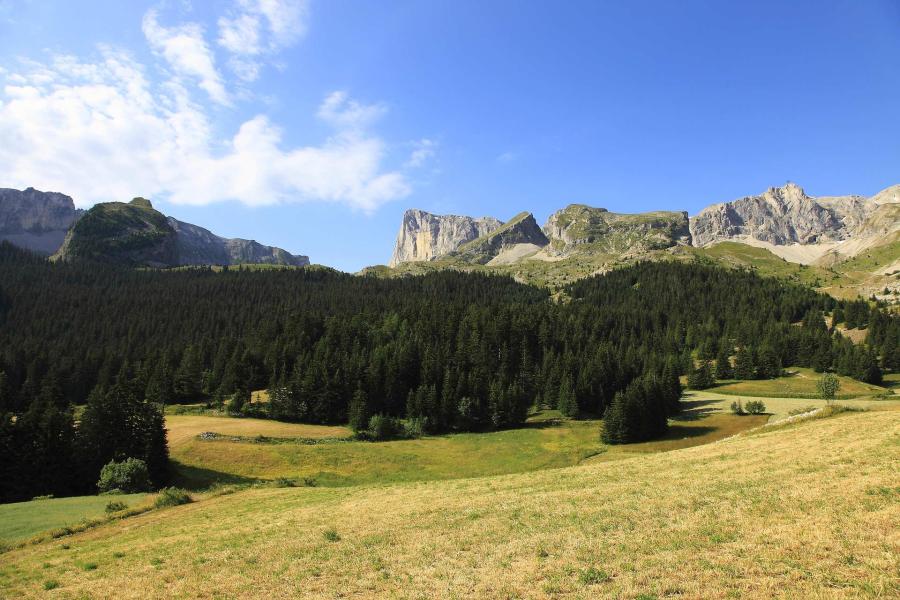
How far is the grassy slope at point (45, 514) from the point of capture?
3384 centimetres

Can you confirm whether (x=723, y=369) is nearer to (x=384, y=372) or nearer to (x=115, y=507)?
(x=384, y=372)

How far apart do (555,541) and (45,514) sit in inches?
1726

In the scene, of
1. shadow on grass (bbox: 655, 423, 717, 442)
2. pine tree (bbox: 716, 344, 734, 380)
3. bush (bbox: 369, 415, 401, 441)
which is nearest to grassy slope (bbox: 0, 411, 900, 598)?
shadow on grass (bbox: 655, 423, 717, 442)

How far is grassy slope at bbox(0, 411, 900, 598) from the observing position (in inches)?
615

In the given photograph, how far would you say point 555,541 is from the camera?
2133 cm

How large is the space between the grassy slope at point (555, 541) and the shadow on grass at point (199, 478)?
2729cm

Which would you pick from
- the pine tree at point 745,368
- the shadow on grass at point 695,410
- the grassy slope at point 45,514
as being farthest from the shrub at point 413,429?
the pine tree at point 745,368

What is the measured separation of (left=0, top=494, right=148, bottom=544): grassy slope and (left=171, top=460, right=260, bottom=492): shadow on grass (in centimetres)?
1364

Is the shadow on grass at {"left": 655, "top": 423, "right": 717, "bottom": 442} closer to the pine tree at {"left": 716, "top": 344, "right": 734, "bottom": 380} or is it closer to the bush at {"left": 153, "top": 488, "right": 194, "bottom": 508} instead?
the pine tree at {"left": 716, "top": 344, "right": 734, "bottom": 380}

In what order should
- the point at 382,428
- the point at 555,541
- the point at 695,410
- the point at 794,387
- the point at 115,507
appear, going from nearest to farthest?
the point at 555,541
the point at 115,507
the point at 382,428
the point at 695,410
the point at 794,387

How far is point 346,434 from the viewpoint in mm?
98250

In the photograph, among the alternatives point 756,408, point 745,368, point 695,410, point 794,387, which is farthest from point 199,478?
point 745,368

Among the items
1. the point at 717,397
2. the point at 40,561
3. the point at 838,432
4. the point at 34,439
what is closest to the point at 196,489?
the point at 34,439

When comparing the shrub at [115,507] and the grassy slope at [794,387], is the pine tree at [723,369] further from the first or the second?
the shrub at [115,507]
